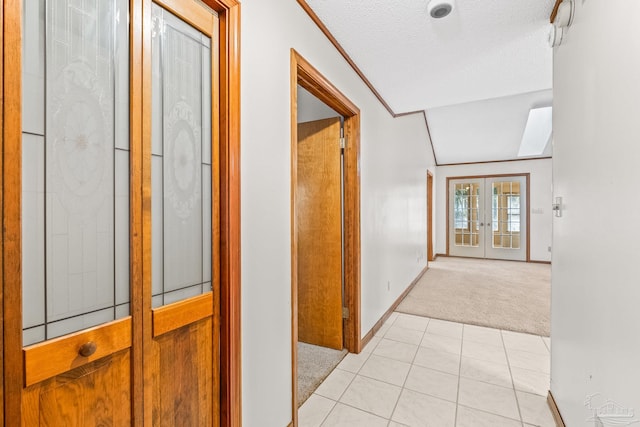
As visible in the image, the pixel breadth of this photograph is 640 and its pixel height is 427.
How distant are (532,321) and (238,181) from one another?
350 centimetres

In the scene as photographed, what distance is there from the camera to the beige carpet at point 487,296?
10.5ft

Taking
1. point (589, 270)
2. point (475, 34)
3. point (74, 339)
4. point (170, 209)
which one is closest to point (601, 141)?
point (589, 270)

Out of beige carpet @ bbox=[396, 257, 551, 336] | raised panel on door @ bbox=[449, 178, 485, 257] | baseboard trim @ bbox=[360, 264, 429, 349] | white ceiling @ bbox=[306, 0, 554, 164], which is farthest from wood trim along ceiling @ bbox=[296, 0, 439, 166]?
raised panel on door @ bbox=[449, 178, 485, 257]

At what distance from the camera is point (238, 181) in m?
1.19

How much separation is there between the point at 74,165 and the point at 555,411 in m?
2.53

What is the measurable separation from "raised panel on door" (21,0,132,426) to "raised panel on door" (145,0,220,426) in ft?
0.30

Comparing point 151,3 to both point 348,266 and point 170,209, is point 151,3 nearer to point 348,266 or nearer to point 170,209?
point 170,209

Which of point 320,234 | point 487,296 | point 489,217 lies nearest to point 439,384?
point 320,234

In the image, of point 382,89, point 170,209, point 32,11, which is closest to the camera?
point 32,11

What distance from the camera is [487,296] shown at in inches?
158

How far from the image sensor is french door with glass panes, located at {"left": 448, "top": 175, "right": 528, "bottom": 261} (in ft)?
22.1

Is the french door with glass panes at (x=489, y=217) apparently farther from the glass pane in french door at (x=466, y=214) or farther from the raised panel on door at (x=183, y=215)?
the raised panel on door at (x=183, y=215)

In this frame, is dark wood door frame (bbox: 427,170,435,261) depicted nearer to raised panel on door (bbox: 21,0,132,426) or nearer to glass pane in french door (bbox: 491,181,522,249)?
glass pane in french door (bbox: 491,181,522,249)

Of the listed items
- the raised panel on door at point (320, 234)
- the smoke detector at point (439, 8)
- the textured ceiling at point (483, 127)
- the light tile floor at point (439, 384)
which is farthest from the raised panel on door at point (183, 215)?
the textured ceiling at point (483, 127)
